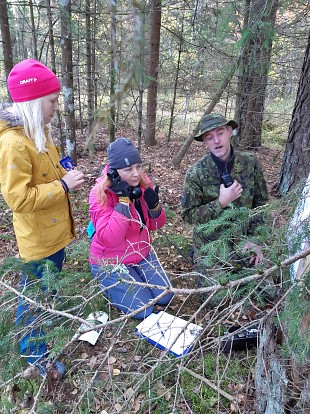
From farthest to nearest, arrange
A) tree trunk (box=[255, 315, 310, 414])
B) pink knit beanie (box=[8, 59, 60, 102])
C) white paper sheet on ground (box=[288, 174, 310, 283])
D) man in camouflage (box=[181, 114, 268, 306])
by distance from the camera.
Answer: man in camouflage (box=[181, 114, 268, 306])
pink knit beanie (box=[8, 59, 60, 102])
tree trunk (box=[255, 315, 310, 414])
white paper sheet on ground (box=[288, 174, 310, 283])

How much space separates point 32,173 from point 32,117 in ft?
1.35

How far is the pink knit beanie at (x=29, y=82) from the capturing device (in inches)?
78.9

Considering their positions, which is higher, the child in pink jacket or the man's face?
the man's face

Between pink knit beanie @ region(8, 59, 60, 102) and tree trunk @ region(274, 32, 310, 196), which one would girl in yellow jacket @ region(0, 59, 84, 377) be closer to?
pink knit beanie @ region(8, 59, 60, 102)

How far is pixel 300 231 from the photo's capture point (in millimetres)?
1571

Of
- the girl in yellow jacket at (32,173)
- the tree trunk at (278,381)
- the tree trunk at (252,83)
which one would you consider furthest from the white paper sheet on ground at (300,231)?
the tree trunk at (252,83)

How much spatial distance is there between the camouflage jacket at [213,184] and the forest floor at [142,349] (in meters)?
0.44

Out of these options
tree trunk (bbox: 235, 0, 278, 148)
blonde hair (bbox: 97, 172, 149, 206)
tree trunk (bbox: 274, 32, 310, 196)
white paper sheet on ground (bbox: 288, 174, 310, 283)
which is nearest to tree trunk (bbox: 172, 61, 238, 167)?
tree trunk (bbox: 235, 0, 278, 148)

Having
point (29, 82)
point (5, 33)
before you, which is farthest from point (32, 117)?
point (5, 33)

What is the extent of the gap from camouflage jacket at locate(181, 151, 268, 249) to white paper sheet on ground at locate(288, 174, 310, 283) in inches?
49.6

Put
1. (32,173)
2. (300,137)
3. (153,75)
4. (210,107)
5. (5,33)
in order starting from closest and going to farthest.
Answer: (32,173) → (300,137) → (5,33) → (210,107) → (153,75)

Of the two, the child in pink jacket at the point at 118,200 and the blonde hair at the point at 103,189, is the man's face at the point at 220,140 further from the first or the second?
the blonde hair at the point at 103,189

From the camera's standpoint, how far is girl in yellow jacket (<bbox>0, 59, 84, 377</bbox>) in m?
2.04

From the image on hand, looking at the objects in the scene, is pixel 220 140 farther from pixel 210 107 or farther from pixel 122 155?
pixel 210 107
